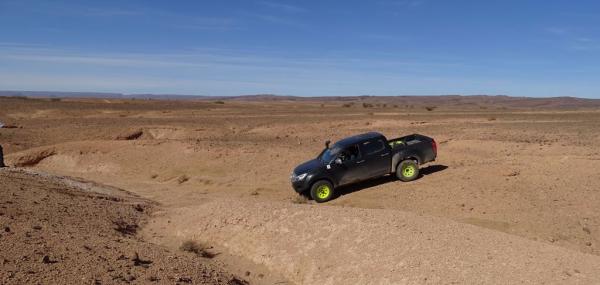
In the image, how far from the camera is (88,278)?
698 centimetres

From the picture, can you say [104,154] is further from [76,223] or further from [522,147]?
[522,147]

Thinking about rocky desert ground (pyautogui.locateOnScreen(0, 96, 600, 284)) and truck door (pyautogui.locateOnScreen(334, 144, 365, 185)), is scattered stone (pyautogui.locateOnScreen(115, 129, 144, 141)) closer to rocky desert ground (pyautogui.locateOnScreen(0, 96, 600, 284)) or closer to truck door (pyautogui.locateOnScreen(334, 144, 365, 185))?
rocky desert ground (pyautogui.locateOnScreen(0, 96, 600, 284))

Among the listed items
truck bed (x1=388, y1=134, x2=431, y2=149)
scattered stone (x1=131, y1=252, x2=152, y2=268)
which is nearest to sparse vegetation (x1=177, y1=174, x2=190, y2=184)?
truck bed (x1=388, y1=134, x2=431, y2=149)

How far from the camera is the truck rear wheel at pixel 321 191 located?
1545 cm

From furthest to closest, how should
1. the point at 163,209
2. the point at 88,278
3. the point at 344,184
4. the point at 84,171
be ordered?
the point at 84,171 → the point at 344,184 → the point at 163,209 → the point at 88,278

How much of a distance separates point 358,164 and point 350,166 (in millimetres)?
255

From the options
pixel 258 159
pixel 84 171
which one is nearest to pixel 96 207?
pixel 258 159

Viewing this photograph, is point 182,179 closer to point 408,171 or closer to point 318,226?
point 408,171

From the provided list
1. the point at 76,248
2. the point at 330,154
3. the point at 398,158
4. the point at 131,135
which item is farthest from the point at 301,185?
the point at 131,135

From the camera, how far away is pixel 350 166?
15664mm

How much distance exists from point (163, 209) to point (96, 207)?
2285mm

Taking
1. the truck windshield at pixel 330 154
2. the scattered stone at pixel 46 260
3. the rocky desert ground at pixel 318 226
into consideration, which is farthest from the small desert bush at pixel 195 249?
the truck windshield at pixel 330 154

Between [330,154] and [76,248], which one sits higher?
[330,154]

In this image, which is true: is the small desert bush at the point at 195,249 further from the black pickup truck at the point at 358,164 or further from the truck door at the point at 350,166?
the truck door at the point at 350,166
